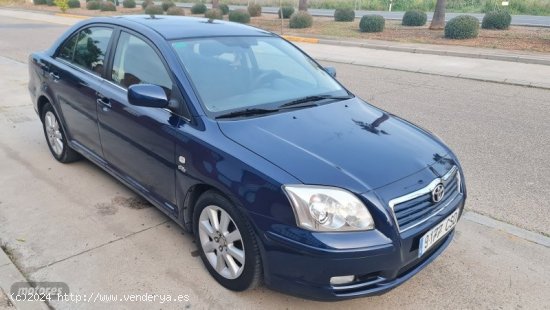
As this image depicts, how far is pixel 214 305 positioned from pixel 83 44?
2.92 meters

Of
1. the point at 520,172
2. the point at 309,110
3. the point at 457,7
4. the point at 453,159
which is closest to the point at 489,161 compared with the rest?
the point at 520,172

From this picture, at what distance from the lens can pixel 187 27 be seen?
3555mm

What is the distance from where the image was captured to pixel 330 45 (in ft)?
49.9

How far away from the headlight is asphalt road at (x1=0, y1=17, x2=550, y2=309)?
2.28 feet

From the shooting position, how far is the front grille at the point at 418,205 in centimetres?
236

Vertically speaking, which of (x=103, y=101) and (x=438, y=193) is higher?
(x=103, y=101)

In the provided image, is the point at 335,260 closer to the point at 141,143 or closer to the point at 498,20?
the point at 141,143

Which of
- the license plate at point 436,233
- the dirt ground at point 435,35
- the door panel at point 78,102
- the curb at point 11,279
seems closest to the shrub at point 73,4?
the dirt ground at point 435,35

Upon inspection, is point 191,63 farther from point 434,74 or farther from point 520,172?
point 434,74

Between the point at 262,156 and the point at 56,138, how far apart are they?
317cm

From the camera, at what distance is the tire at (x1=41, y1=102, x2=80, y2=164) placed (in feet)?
15.0

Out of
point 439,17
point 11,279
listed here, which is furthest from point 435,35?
point 11,279

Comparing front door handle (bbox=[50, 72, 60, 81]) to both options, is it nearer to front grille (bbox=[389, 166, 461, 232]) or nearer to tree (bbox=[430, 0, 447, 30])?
front grille (bbox=[389, 166, 461, 232])

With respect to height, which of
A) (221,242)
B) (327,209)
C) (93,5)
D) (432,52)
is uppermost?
(93,5)
